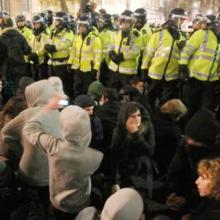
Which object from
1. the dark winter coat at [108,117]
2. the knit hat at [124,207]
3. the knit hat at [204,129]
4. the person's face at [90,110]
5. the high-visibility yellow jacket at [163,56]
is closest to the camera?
the knit hat at [124,207]

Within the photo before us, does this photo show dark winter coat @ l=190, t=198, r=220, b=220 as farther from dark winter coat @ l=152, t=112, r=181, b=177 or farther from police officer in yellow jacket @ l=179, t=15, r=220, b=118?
police officer in yellow jacket @ l=179, t=15, r=220, b=118

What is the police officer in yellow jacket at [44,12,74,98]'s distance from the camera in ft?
27.5

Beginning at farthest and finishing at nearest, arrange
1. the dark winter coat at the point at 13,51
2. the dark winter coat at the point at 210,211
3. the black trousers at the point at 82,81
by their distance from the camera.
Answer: the black trousers at the point at 82,81
the dark winter coat at the point at 13,51
the dark winter coat at the point at 210,211

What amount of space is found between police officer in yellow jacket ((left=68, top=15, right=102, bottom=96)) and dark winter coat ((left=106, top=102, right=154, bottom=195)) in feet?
13.3

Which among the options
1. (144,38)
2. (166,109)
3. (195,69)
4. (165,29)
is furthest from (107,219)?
(144,38)

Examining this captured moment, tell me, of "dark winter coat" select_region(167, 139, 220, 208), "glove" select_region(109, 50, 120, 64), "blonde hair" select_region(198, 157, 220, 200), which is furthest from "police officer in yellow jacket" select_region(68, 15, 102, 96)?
"blonde hair" select_region(198, 157, 220, 200)

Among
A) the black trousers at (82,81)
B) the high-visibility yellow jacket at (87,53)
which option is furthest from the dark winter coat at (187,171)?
the black trousers at (82,81)

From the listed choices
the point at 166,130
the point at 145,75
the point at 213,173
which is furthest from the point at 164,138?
the point at 145,75

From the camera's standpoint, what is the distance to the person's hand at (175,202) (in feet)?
12.1

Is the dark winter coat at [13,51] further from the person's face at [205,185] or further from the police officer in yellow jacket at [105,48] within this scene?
the person's face at [205,185]

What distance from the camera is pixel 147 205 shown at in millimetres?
3459

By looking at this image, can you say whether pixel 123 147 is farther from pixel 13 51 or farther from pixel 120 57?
pixel 13 51

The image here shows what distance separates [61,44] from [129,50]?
1.85 meters

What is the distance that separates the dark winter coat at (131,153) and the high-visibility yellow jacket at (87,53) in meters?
4.06
